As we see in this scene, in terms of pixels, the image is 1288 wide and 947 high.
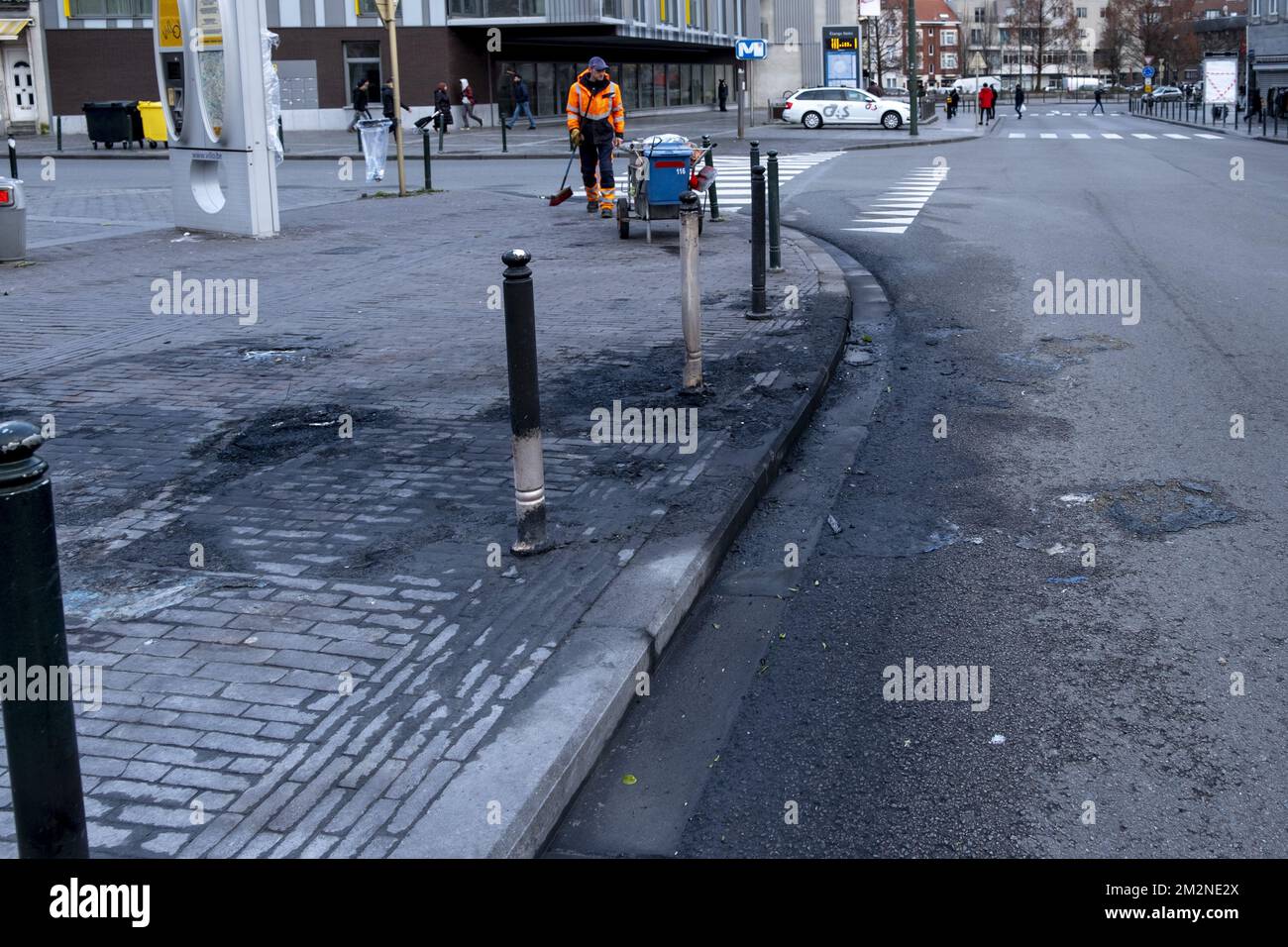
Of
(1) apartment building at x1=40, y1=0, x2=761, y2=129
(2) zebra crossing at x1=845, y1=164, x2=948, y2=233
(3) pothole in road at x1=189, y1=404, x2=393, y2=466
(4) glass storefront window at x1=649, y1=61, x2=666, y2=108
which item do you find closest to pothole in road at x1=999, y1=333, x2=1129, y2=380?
(3) pothole in road at x1=189, y1=404, x2=393, y2=466

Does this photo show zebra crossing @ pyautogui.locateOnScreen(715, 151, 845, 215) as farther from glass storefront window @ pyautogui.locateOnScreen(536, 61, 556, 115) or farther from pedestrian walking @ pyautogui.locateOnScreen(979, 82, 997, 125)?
pedestrian walking @ pyautogui.locateOnScreen(979, 82, 997, 125)

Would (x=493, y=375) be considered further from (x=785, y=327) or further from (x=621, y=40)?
(x=621, y=40)

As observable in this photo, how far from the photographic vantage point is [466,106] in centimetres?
4747

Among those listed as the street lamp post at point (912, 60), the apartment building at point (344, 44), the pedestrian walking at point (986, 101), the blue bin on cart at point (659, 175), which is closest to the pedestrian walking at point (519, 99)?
the apartment building at point (344, 44)

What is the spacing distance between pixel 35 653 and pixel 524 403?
9.19ft

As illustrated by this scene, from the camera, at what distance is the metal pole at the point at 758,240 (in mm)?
10000

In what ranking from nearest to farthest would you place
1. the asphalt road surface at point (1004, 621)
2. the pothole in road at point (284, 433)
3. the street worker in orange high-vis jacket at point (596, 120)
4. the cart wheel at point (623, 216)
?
the asphalt road surface at point (1004, 621), the pothole in road at point (284, 433), the cart wheel at point (623, 216), the street worker in orange high-vis jacket at point (596, 120)

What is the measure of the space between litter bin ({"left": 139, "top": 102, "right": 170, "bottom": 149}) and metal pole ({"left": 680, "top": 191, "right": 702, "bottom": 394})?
3221cm

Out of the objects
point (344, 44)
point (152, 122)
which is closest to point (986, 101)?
point (344, 44)

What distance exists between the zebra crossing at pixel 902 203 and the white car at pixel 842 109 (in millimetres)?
22651

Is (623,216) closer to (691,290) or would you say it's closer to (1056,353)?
(1056,353)

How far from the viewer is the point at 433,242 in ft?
50.3

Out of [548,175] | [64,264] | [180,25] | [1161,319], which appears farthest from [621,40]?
[1161,319]

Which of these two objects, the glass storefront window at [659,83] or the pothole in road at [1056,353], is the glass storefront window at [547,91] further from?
the pothole in road at [1056,353]
